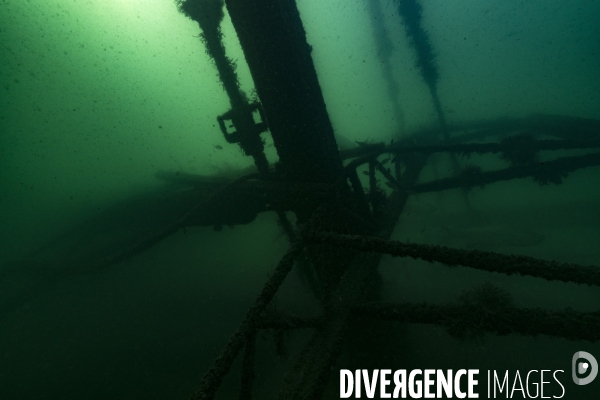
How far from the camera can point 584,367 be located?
3570 millimetres

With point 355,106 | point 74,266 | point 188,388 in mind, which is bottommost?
point 188,388

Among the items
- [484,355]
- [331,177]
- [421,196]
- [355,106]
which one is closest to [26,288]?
[331,177]

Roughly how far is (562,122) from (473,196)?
4.31 m

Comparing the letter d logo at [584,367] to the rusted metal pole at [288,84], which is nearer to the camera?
the rusted metal pole at [288,84]

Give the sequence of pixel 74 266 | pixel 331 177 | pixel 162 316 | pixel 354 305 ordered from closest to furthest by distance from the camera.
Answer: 1. pixel 354 305
2. pixel 331 177
3. pixel 162 316
4. pixel 74 266

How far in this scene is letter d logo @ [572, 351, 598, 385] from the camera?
Result: 3.38 metres

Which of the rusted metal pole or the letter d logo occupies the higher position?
the rusted metal pole

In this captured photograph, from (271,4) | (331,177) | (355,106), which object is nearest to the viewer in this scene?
(271,4)

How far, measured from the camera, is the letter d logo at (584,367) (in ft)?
11.1

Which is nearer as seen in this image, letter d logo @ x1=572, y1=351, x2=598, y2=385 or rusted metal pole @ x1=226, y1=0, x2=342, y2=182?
rusted metal pole @ x1=226, y1=0, x2=342, y2=182

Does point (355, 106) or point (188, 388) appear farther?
point (355, 106)

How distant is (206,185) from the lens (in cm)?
778

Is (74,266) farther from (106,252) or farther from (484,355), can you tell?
(484,355)

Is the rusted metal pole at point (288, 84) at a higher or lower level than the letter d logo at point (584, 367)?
higher
